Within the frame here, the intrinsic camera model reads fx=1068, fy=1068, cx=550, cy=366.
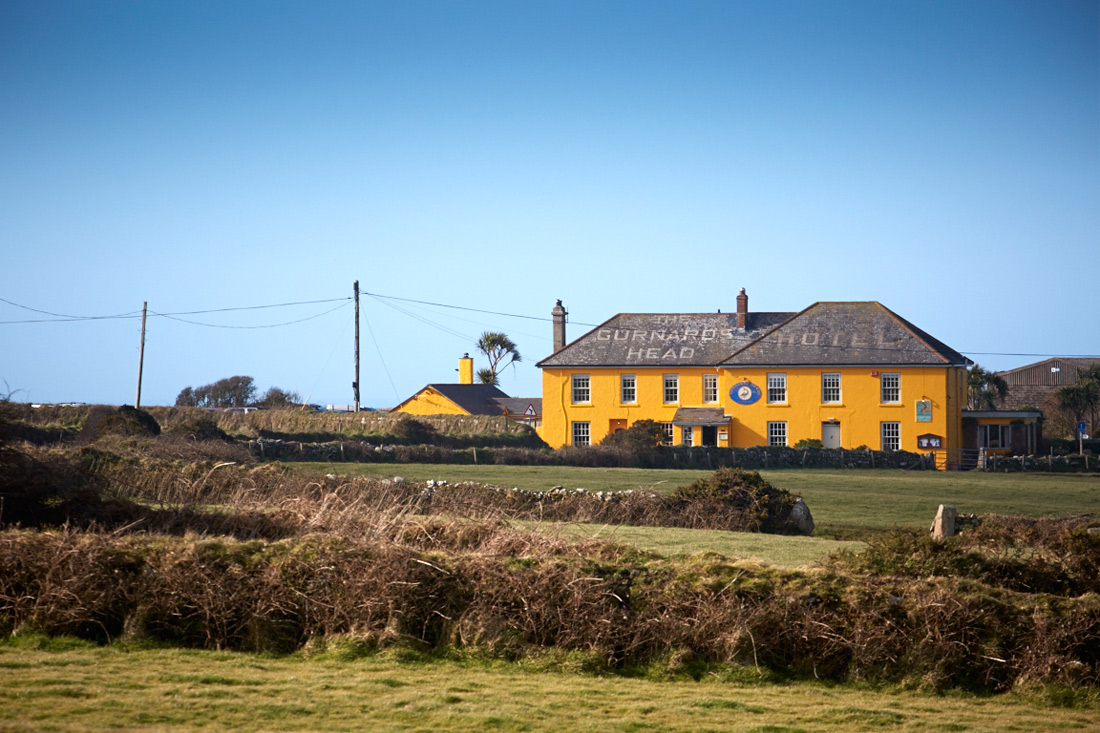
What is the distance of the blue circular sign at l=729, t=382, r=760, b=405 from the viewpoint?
51.2 m

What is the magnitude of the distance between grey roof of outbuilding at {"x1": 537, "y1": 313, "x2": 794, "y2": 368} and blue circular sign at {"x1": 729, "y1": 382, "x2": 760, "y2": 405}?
1828 mm

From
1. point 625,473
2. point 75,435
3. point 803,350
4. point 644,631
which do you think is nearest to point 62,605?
point 644,631

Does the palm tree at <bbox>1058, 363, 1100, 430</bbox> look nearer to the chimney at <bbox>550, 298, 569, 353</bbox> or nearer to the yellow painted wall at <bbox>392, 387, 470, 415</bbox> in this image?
the chimney at <bbox>550, 298, 569, 353</bbox>

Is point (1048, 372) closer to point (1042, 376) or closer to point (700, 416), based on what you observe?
point (1042, 376)

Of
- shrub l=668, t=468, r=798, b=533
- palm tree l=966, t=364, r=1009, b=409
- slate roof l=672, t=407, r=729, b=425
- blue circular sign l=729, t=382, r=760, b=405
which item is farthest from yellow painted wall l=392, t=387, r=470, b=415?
shrub l=668, t=468, r=798, b=533

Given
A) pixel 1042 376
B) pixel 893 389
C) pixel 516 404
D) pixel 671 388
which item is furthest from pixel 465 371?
pixel 1042 376

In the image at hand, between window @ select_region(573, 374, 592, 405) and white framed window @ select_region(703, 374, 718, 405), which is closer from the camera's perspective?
white framed window @ select_region(703, 374, 718, 405)

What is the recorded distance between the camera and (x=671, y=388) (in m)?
53.6

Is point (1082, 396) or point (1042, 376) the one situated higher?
point (1042, 376)

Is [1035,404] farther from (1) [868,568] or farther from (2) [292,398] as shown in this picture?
(1) [868,568]

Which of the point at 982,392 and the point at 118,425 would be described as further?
the point at 982,392

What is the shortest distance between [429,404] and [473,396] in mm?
3791

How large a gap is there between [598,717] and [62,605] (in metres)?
5.40

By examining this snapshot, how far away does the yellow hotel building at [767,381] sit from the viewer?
163ft
